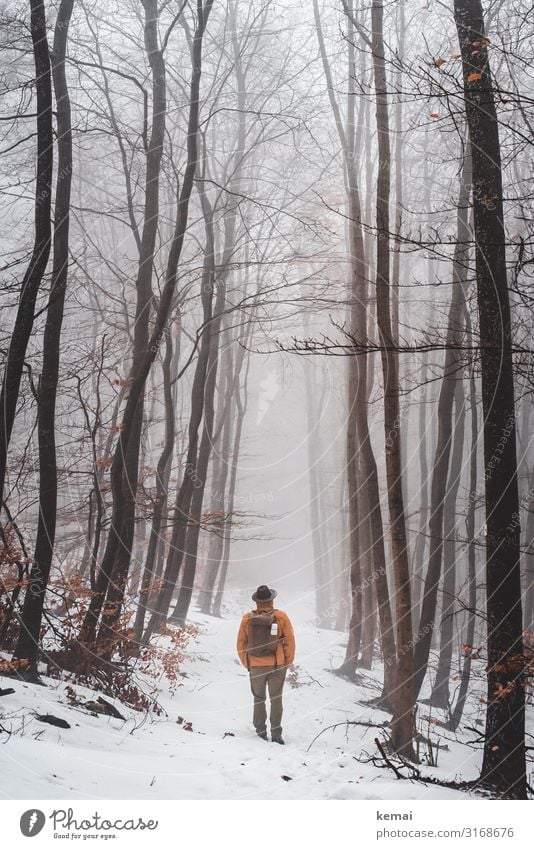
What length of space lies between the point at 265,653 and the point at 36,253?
5013 millimetres

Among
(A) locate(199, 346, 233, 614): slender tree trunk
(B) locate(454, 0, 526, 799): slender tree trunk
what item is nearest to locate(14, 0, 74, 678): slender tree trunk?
(B) locate(454, 0, 526, 799): slender tree trunk

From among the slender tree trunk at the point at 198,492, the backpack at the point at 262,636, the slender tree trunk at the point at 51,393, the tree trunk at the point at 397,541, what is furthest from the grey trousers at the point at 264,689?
the slender tree trunk at the point at 198,492

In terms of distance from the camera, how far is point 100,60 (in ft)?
27.8

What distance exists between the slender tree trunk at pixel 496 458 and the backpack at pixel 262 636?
2.56 meters

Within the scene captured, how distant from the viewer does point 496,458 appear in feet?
15.2

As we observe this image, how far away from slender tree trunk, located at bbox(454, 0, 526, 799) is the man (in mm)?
2488

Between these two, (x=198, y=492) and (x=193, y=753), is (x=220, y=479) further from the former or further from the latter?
(x=193, y=753)

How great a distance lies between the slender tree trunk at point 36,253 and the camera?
5465 mm

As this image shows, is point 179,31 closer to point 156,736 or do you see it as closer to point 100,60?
point 100,60

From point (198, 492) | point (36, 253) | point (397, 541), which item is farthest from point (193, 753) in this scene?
point (198, 492)

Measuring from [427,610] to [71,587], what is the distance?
5535mm

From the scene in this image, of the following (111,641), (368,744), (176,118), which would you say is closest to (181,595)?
(111,641)

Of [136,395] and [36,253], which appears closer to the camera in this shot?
[36,253]

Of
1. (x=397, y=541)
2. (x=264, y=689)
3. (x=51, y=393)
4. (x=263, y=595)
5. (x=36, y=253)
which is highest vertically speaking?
(x=36, y=253)
